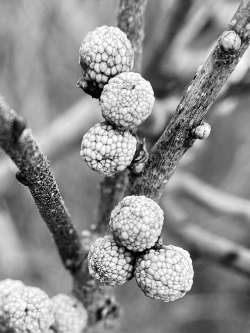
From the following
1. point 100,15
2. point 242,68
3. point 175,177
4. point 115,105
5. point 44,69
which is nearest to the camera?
point 115,105

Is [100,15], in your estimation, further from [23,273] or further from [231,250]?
[231,250]

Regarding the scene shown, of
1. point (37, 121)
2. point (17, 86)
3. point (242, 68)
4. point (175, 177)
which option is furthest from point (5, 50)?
point (242, 68)

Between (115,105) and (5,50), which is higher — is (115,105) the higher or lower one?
the lower one

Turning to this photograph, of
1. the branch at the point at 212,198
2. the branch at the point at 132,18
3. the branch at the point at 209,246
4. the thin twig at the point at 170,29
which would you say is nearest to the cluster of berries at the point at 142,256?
the branch at the point at 132,18

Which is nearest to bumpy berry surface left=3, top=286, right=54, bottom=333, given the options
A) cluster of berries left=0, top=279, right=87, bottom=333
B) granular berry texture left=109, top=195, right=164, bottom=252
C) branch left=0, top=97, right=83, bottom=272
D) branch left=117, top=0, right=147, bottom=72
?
cluster of berries left=0, top=279, right=87, bottom=333

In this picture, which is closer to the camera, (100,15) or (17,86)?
(17,86)

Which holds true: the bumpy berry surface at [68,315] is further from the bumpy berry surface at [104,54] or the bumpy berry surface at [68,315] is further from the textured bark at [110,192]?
the bumpy berry surface at [104,54]

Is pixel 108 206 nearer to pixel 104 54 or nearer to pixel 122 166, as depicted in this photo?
pixel 122 166
